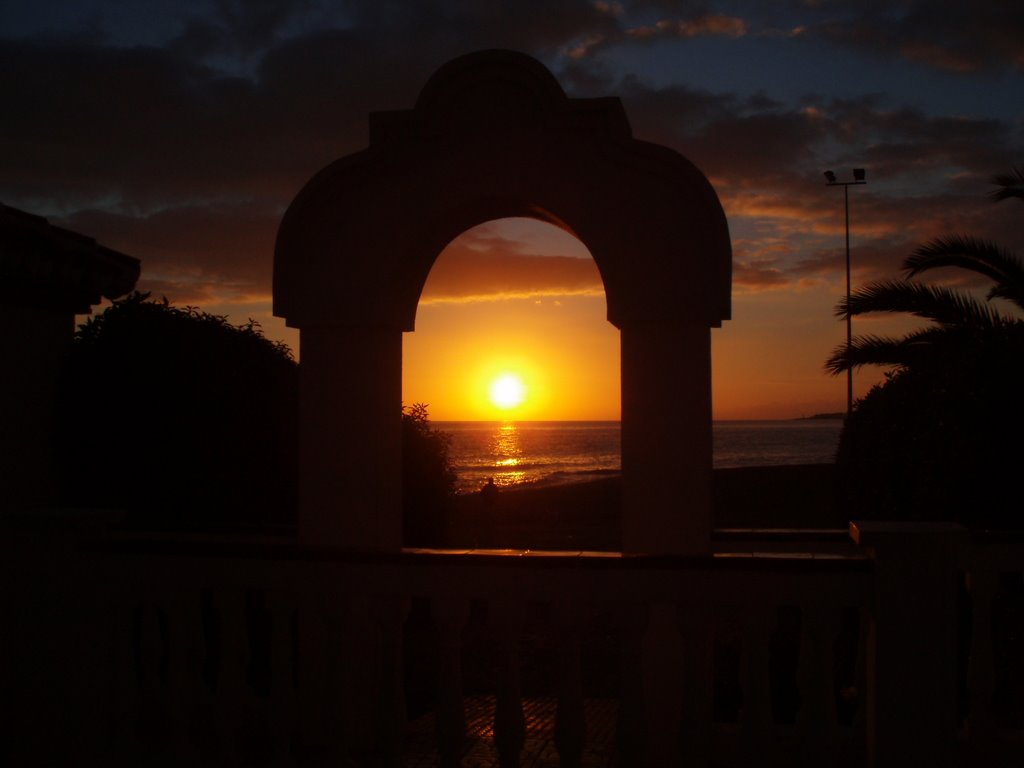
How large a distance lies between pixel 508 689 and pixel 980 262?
12937 mm

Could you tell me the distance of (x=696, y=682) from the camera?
4.18 m

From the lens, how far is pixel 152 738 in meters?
4.74

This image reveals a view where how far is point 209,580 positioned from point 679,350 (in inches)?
112

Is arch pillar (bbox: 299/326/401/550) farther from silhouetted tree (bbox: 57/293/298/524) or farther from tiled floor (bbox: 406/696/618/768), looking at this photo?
silhouetted tree (bbox: 57/293/298/524)

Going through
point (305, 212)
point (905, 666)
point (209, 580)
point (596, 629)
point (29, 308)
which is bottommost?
point (596, 629)

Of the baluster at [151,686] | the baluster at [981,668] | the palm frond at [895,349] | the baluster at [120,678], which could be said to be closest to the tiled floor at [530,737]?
the baluster at [151,686]

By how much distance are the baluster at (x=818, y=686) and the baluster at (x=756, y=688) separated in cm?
16

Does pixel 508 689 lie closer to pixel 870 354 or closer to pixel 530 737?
pixel 530 737

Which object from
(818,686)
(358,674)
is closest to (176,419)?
(358,674)

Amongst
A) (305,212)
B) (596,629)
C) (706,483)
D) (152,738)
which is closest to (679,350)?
(706,483)

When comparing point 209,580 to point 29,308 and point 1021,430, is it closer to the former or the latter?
point 29,308

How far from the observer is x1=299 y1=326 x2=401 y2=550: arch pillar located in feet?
19.1

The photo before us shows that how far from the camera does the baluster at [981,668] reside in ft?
15.1

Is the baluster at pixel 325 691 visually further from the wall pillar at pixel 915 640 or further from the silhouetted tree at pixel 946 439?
the silhouetted tree at pixel 946 439
